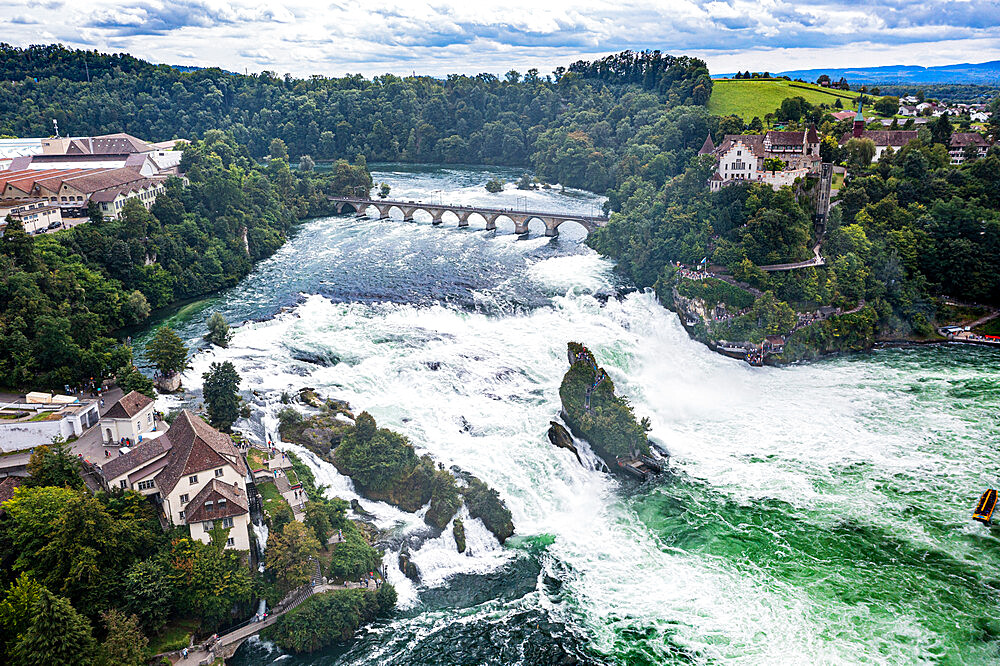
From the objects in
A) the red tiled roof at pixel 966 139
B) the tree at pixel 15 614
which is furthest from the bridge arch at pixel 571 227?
the tree at pixel 15 614

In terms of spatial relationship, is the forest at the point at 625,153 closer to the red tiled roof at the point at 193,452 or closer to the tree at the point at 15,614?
the red tiled roof at the point at 193,452

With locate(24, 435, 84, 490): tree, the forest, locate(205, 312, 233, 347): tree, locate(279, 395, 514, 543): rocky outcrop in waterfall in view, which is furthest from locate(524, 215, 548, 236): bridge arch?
locate(24, 435, 84, 490): tree

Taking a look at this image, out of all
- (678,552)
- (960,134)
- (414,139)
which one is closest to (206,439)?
(678,552)

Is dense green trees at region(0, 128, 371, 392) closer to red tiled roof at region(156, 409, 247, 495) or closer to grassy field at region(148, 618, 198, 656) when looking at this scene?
red tiled roof at region(156, 409, 247, 495)

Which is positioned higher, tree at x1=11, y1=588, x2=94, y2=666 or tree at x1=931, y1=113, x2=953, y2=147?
tree at x1=931, y1=113, x2=953, y2=147

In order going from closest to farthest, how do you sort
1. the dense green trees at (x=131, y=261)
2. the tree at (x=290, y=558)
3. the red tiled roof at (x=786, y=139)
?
1. the tree at (x=290, y=558)
2. the dense green trees at (x=131, y=261)
3. the red tiled roof at (x=786, y=139)

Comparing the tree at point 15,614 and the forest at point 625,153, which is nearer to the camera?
the tree at point 15,614

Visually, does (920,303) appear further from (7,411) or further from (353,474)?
(7,411)

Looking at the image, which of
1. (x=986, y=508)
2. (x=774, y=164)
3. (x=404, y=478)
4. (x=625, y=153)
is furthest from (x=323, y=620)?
(x=625, y=153)
